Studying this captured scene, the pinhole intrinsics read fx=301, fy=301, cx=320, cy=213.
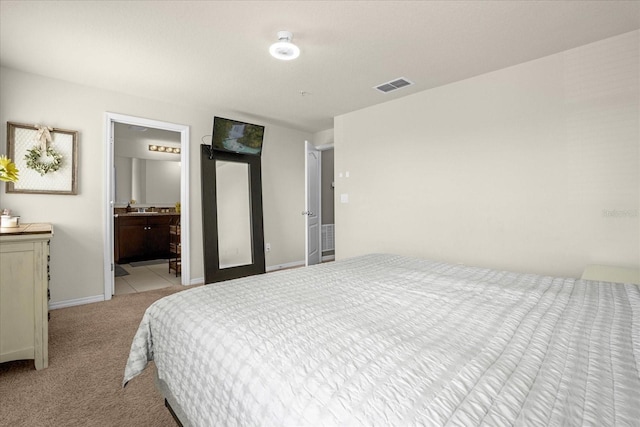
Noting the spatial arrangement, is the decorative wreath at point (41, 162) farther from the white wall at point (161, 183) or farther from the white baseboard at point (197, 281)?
the white wall at point (161, 183)

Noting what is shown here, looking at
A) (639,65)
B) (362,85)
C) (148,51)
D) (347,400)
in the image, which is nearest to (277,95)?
(362,85)

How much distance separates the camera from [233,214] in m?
4.36

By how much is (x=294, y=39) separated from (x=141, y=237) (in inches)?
191

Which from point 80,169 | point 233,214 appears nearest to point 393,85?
point 233,214

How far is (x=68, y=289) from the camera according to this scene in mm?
3217

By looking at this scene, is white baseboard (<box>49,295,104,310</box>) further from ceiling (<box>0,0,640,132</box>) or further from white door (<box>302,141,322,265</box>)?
white door (<box>302,141,322,265</box>)

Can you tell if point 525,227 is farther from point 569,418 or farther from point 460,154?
point 569,418

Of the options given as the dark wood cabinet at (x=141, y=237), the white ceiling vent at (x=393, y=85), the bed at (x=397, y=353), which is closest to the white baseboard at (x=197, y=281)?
the dark wood cabinet at (x=141, y=237)

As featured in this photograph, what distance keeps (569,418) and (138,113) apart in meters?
4.35

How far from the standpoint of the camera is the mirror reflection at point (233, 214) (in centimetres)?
421

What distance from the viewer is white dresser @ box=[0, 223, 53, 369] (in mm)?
1908

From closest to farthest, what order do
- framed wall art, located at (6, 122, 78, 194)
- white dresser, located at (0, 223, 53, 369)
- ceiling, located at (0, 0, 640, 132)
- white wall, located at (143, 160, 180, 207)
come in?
white dresser, located at (0, 223, 53, 369)
ceiling, located at (0, 0, 640, 132)
framed wall art, located at (6, 122, 78, 194)
white wall, located at (143, 160, 180, 207)

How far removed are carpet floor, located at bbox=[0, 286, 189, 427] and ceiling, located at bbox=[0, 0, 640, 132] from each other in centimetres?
239

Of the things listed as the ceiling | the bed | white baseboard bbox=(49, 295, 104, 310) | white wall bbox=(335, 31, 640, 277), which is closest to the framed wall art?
the ceiling
